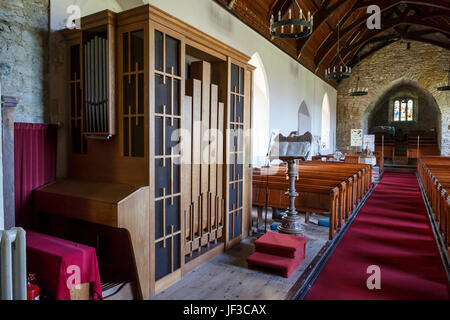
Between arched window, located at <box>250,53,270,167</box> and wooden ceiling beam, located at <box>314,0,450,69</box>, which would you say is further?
wooden ceiling beam, located at <box>314,0,450,69</box>

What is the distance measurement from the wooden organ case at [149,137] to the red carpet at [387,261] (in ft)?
4.31

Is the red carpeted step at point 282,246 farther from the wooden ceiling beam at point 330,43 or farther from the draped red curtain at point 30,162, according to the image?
the wooden ceiling beam at point 330,43

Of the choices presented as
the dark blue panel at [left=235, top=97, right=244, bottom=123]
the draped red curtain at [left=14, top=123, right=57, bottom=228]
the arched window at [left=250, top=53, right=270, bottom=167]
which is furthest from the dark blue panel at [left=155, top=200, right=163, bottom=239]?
the arched window at [left=250, top=53, right=270, bottom=167]

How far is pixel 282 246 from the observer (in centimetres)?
317

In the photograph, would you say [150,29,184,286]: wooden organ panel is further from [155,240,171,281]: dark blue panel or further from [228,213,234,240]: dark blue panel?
[228,213,234,240]: dark blue panel

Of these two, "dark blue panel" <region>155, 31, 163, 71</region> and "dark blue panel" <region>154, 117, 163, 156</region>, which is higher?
"dark blue panel" <region>155, 31, 163, 71</region>

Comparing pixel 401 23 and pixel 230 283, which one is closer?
pixel 230 283

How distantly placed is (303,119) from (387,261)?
7815mm

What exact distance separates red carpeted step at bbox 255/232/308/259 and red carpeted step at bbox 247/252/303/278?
0.06 m

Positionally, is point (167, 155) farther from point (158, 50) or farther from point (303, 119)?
point (303, 119)

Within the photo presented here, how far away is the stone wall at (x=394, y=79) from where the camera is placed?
1364cm

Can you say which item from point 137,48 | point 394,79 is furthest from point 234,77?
point 394,79

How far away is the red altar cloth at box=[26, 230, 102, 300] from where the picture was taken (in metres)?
2.01
